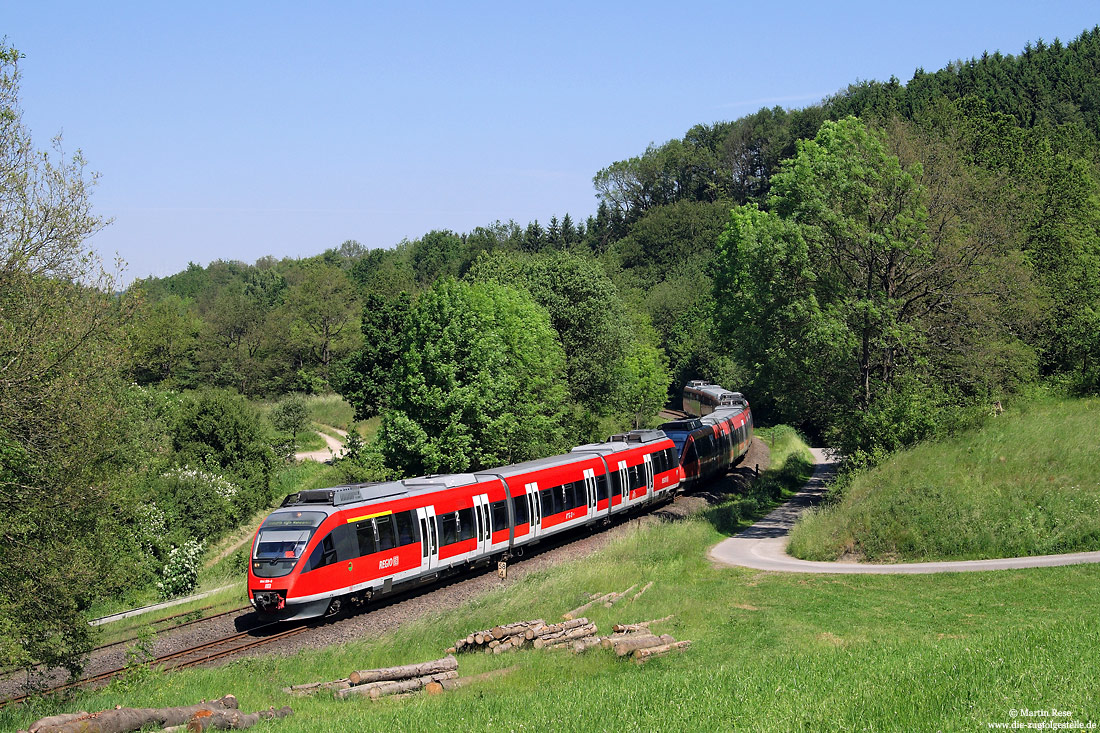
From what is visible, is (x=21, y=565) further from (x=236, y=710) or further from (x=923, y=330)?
(x=923, y=330)

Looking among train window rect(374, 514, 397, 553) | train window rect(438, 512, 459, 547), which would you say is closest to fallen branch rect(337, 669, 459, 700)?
train window rect(374, 514, 397, 553)

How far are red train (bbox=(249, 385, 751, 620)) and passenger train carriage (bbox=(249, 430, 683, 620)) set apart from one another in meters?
0.03

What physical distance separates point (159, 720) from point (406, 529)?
11.0 m

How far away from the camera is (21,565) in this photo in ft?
57.2

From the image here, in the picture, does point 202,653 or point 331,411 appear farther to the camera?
point 331,411

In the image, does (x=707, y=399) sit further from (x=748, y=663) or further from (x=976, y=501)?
(x=748, y=663)

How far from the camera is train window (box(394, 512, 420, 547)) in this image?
23.5 metres

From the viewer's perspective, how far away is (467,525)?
2609cm

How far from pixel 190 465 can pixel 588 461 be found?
86.3 ft

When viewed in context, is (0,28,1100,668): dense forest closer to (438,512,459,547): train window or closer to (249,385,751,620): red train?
(249,385,751,620): red train

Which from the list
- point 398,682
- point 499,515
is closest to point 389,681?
point 398,682

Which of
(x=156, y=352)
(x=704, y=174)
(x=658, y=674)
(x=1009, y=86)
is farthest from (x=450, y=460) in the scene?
(x=704, y=174)

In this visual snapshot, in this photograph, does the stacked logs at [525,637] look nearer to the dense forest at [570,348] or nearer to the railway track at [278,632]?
the railway track at [278,632]

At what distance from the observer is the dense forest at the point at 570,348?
18078 millimetres
